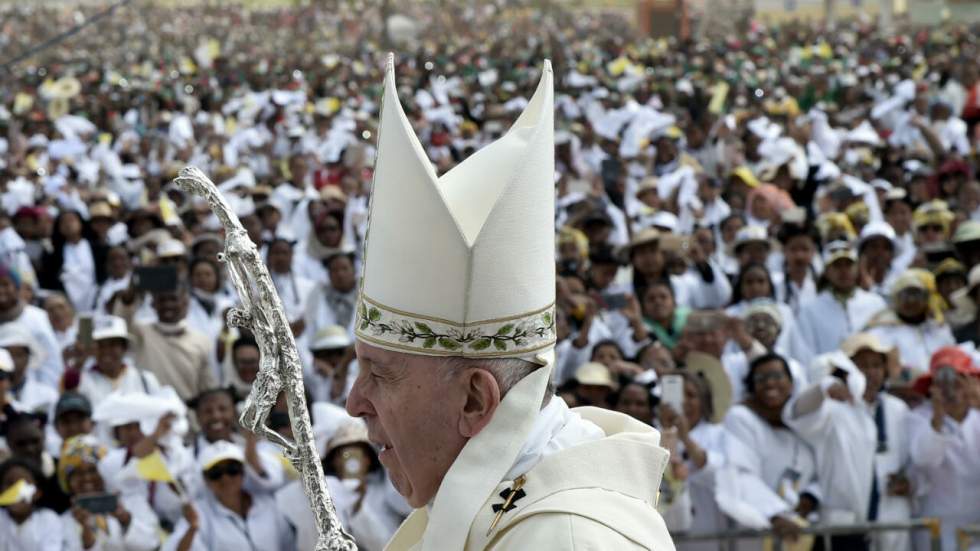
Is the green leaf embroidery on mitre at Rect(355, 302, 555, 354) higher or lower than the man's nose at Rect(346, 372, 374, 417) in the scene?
higher

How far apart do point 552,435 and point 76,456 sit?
3931mm

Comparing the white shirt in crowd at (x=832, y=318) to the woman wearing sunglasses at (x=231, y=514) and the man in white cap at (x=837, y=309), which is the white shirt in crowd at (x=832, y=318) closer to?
the man in white cap at (x=837, y=309)

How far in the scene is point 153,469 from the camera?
577cm

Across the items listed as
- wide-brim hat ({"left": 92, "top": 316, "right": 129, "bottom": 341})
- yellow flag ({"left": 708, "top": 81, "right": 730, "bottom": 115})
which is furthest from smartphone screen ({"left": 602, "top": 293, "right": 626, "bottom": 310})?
yellow flag ({"left": 708, "top": 81, "right": 730, "bottom": 115})

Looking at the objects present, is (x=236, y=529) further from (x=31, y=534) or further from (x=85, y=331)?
(x=85, y=331)

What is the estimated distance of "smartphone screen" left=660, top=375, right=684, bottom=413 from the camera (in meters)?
5.71

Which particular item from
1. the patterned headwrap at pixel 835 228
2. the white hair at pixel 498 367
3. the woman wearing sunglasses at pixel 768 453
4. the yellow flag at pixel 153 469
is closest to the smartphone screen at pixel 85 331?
the yellow flag at pixel 153 469

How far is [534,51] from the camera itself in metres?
28.0

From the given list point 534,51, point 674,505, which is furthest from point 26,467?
point 534,51

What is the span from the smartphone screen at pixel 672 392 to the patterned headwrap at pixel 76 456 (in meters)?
2.14

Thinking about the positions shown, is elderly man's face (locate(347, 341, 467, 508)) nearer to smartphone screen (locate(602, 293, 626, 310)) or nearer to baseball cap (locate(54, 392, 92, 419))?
baseball cap (locate(54, 392, 92, 419))

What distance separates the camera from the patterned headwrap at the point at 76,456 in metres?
5.75

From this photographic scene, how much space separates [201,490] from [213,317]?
107 inches

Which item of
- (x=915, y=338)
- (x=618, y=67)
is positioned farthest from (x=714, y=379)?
(x=618, y=67)
